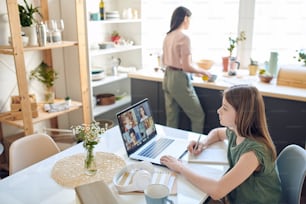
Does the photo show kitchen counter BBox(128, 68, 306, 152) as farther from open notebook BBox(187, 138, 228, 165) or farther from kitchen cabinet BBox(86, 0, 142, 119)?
open notebook BBox(187, 138, 228, 165)

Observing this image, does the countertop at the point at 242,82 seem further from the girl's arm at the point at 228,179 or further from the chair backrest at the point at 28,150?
the chair backrest at the point at 28,150

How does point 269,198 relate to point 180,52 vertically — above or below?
below

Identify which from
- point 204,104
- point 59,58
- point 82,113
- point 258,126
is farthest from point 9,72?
point 258,126

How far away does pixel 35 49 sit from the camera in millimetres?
2264

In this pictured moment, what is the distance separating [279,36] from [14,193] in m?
2.68

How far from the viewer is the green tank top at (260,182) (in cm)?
127

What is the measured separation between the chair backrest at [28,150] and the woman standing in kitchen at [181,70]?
1257mm

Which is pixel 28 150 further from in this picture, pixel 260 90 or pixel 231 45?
pixel 231 45

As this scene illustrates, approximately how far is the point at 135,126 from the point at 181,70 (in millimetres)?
1213

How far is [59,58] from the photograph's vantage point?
282 centimetres

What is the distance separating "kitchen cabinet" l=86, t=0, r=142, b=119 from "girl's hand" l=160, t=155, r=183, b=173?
1.76m

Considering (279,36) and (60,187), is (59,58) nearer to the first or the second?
(60,187)

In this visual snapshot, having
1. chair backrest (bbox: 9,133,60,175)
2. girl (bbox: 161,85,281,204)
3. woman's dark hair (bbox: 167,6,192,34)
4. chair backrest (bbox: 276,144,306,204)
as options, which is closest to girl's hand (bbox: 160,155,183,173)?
girl (bbox: 161,85,281,204)

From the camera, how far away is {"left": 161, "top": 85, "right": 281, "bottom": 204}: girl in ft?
4.04
